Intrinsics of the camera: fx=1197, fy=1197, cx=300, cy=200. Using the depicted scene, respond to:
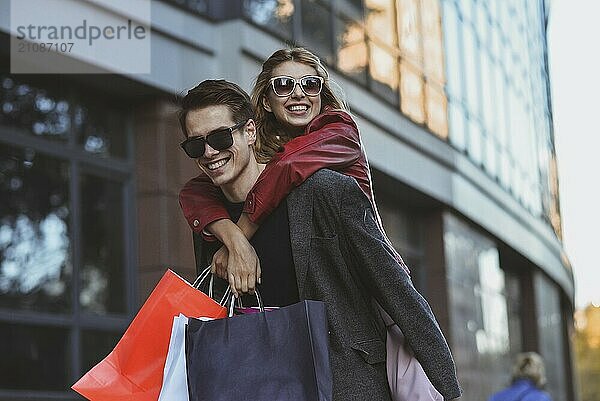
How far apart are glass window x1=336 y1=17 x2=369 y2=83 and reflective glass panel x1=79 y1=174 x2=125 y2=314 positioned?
14.4 feet

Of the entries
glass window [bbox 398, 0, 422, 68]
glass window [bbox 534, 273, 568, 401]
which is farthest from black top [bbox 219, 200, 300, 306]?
glass window [bbox 534, 273, 568, 401]

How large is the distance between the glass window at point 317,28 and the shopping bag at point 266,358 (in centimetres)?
1073

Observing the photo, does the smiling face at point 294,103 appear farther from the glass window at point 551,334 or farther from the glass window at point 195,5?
the glass window at point 551,334

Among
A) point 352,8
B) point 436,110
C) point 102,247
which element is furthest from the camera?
point 436,110

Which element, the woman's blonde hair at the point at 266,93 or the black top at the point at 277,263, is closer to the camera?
the black top at the point at 277,263

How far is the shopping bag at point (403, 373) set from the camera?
330 centimetres

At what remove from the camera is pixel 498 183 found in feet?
Answer: 71.5

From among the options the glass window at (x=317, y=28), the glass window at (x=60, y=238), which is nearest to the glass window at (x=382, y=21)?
the glass window at (x=317, y=28)

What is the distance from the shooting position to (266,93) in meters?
3.79

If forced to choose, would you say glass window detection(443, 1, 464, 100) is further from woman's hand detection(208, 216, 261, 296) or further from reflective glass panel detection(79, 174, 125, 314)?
woman's hand detection(208, 216, 261, 296)

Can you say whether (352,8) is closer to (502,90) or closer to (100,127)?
(100,127)

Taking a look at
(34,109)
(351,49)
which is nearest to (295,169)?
(34,109)

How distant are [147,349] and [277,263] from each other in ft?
1.44

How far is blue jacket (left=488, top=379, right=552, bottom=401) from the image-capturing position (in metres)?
10.6
